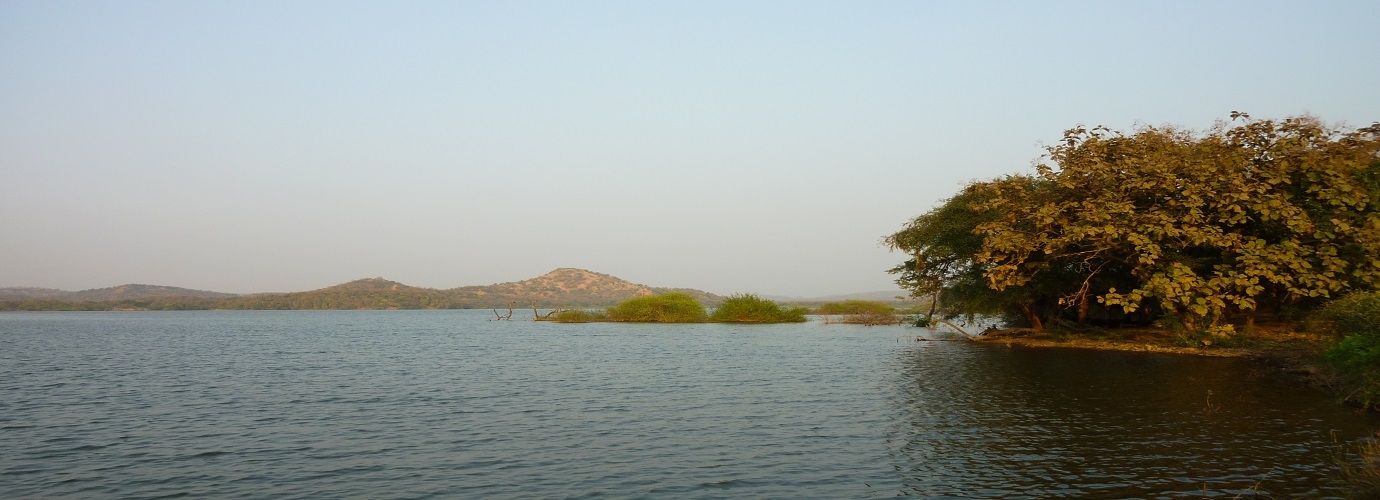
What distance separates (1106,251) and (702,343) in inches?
A: 988

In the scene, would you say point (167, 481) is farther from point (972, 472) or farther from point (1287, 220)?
point (1287, 220)

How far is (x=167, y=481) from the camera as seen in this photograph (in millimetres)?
15133

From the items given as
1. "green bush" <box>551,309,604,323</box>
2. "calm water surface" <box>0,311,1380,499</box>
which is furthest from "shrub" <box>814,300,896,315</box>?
"calm water surface" <box>0,311,1380,499</box>

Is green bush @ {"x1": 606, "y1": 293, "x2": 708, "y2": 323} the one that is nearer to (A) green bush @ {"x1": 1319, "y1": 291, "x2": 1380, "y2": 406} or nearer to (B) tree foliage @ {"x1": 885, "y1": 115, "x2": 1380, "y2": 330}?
(B) tree foliage @ {"x1": 885, "y1": 115, "x2": 1380, "y2": 330}

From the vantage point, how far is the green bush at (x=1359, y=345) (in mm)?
20828

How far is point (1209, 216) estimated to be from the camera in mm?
36000

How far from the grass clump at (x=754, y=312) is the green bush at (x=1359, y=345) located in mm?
62104

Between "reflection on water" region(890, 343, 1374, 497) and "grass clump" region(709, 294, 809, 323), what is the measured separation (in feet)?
185

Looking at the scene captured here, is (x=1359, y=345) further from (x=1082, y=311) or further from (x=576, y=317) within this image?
(x=576, y=317)

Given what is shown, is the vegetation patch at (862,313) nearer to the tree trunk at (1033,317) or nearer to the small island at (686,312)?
the small island at (686,312)

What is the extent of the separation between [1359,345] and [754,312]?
6638 cm

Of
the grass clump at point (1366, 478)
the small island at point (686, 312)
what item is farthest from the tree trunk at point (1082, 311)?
the small island at point (686, 312)

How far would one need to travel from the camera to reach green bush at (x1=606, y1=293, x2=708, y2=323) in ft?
304

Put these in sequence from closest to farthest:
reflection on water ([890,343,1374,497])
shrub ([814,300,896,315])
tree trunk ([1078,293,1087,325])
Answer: reflection on water ([890,343,1374,497])
tree trunk ([1078,293,1087,325])
shrub ([814,300,896,315])
